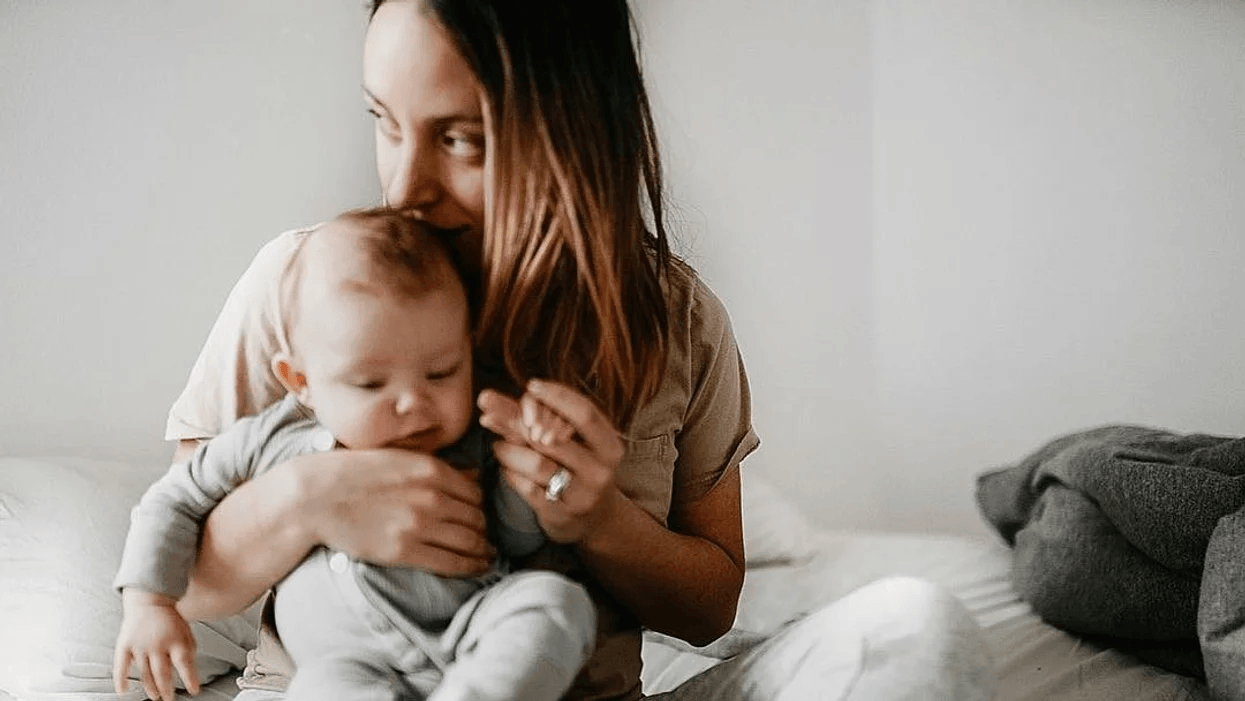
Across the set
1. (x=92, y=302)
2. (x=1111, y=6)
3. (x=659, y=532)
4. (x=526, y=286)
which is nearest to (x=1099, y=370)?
(x=1111, y=6)

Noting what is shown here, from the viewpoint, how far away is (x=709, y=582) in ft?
2.59

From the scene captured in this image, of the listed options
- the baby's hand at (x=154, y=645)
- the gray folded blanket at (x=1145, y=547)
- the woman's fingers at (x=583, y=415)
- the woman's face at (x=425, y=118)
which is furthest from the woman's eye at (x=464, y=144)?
the gray folded blanket at (x=1145, y=547)

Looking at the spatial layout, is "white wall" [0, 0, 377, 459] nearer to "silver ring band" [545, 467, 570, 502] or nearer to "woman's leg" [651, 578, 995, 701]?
"silver ring band" [545, 467, 570, 502]

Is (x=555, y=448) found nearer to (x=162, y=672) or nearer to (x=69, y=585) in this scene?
(x=162, y=672)

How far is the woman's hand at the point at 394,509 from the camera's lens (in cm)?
63

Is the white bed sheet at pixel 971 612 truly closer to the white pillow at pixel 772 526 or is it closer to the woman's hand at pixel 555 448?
the white pillow at pixel 772 526

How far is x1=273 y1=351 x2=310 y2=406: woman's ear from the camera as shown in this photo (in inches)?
24.8

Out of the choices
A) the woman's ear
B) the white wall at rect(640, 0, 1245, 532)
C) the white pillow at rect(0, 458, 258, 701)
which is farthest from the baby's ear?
the white wall at rect(640, 0, 1245, 532)

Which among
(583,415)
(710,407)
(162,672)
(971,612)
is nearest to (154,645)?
(162,672)

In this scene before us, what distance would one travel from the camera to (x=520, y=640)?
0.59m

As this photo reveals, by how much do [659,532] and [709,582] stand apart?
62 millimetres

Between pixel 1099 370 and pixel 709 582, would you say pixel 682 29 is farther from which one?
pixel 1099 370

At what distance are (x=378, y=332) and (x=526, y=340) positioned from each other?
3.7 inches

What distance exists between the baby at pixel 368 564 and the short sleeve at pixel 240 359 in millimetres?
51
